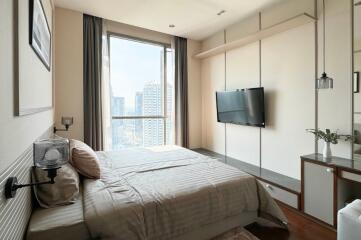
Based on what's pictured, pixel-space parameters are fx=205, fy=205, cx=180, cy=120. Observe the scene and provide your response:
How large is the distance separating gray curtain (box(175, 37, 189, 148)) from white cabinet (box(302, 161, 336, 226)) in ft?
8.48

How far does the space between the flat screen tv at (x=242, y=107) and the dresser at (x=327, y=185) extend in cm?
105

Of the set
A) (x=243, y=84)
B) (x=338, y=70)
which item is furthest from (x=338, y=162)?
(x=243, y=84)

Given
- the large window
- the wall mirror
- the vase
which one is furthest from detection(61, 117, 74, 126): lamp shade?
the wall mirror

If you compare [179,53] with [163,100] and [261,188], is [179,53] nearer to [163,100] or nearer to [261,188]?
[163,100]

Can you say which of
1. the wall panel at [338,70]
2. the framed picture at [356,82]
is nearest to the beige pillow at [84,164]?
the wall panel at [338,70]

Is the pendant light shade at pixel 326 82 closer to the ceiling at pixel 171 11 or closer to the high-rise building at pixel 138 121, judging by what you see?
the ceiling at pixel 171 11

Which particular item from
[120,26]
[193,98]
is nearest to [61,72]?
[120,26]

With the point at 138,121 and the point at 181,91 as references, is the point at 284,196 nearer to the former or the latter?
the point at 181,91

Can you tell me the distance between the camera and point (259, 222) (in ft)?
7.67

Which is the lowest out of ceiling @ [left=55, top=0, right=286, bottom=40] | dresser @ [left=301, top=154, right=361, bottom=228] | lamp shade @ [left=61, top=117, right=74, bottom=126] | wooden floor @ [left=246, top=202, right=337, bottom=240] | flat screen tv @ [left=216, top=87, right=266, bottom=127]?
wooden floor @ [left=246, top=202, right=337, bottom=240]

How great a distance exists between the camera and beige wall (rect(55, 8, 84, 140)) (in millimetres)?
3371

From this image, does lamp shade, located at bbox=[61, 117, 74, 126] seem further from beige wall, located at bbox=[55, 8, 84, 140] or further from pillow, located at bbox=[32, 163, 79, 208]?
pillow, located at bbox=[32, 163, 79, 208]

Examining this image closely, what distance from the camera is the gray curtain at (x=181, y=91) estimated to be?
452 centimetres

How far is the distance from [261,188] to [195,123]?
111 inches
